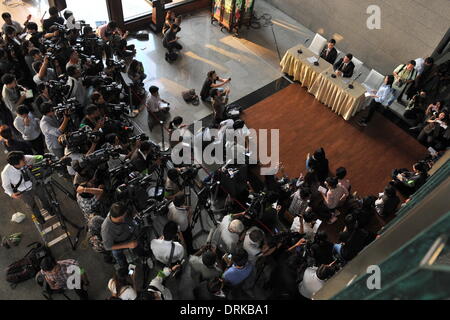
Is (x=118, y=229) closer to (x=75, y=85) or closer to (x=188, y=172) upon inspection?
(x=188, y=172)

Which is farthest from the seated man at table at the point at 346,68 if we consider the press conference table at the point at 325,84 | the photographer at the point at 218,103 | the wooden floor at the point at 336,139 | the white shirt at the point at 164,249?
the white shirt at the point at 164,249

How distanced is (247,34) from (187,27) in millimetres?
1713

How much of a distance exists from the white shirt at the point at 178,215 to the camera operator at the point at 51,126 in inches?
86.3

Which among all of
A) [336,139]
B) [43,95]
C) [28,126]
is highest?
[43,95]

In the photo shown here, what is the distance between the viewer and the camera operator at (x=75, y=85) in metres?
6.01

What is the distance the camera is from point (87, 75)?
677 centimetres

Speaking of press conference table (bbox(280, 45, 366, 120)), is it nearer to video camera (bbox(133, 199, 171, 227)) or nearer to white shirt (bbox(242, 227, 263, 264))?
white shirt (bbox(242, 227, 263, 264))

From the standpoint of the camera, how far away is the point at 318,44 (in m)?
9.26

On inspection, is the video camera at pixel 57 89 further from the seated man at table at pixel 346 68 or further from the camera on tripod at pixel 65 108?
the seated man at table at pixel 346 68

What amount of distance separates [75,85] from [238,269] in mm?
4082

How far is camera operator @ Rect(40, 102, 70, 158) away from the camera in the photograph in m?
5.45

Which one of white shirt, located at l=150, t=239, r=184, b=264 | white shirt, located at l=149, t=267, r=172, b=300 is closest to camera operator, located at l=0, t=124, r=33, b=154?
white shirt, located at l=150, t=239, r=184, b=264

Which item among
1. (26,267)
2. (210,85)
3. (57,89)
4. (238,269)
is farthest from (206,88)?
(26,267)

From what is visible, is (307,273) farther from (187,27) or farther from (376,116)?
(187,27)
